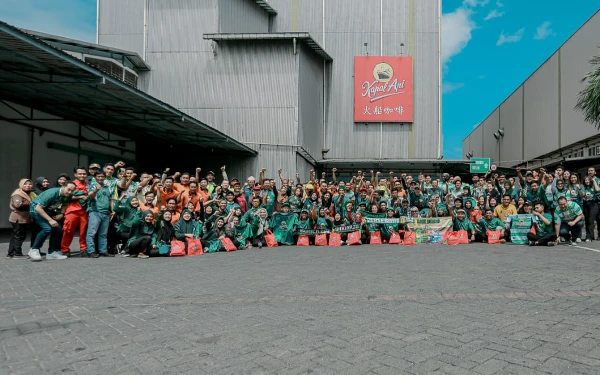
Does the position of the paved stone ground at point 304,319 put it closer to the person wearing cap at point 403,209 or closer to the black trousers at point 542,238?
the black trousers at point 542,238

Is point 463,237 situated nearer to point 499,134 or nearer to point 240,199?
point 240,199

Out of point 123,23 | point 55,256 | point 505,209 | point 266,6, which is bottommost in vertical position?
point 55,256

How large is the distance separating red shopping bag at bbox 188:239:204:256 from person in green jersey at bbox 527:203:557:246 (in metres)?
8.76

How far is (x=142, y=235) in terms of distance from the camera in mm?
10445

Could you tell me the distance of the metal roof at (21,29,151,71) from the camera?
66.8 ft

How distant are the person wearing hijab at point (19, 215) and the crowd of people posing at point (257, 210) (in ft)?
0.07

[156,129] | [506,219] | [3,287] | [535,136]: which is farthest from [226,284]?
[535,136]

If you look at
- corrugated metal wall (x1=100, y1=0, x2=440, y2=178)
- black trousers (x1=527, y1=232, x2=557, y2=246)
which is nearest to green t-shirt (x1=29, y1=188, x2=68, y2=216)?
black trousers (x1=527, y1=232, x2=557, y2=246)

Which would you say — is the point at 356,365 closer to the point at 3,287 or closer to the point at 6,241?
the point at 3,287

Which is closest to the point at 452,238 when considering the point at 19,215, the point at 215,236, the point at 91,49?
the point at 215,236

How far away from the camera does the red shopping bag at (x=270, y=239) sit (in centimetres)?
1278

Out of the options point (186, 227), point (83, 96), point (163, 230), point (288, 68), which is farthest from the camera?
point (288, 68)

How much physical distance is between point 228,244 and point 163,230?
1.82m

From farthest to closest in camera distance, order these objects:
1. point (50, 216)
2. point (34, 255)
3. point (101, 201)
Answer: point (101, 201)
point (50, 216)
point (34, 255)
